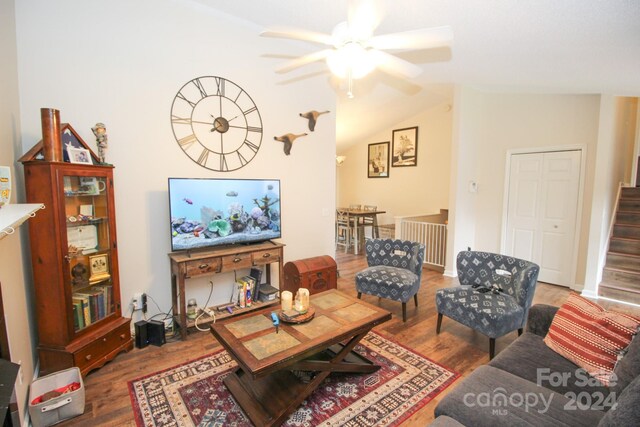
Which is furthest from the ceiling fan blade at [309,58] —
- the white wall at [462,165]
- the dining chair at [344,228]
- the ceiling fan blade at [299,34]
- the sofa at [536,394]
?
the dining chair at [344,228]

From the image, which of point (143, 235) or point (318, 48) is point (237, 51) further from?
point (143, 235)

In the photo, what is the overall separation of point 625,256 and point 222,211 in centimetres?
526

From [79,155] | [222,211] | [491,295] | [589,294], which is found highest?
[79,155]

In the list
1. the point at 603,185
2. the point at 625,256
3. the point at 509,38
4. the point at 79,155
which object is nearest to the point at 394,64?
the point at 509,38

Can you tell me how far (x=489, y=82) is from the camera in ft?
13.1

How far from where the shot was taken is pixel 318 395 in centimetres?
203

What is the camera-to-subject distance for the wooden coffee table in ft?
5.64

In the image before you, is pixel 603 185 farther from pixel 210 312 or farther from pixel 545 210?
pixel 210 312

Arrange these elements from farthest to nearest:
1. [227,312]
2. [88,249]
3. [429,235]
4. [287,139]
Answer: [429,235]
[287,139]
[227,312]
[88,249]

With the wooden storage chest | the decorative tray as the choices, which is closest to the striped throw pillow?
the decorative tray

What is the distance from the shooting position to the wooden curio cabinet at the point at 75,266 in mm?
2029

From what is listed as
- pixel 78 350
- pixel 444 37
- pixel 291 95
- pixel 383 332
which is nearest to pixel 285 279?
pixel 383 332

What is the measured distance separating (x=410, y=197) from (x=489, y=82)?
3.35m

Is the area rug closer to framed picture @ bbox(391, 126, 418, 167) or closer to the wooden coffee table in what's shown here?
the wooden coffee table
